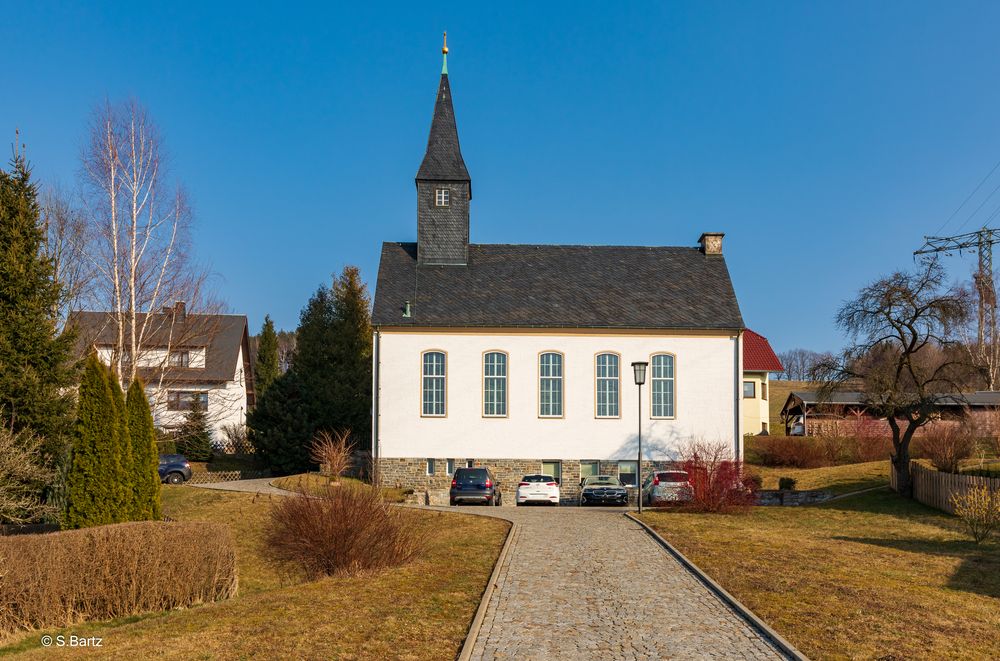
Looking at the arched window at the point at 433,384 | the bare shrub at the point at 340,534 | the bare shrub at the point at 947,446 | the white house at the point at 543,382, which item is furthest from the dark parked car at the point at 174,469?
the bare shrub at the point at 947,446

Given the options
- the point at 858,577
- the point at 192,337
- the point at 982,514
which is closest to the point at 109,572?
the point at 858,577

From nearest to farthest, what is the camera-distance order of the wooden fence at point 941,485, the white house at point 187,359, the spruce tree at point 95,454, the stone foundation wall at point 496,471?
the spruce tree at point 95,454
the wooden fence at point 941,485
the white house at point 187,359
the stone foundation wall at point 496,471

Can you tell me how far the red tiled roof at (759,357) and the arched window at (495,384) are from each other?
82.7 ft

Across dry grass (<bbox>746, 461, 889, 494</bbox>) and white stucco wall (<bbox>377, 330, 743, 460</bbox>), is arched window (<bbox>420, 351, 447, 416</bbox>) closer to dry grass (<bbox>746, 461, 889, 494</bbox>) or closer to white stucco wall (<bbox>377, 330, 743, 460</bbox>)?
white stucco wall (<bbox>377, 330, 743, 460</bbox>)

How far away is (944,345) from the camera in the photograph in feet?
88.0

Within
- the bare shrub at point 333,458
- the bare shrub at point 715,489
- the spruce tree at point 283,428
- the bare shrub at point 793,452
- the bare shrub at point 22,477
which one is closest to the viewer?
the bare shrub at point 22,477

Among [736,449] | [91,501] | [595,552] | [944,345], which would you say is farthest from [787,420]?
[91,501]

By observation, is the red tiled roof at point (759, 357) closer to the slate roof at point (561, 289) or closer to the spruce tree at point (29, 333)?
the slate roof at point (561, 289)

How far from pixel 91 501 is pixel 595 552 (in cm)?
1011

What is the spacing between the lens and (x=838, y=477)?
33.8 meters

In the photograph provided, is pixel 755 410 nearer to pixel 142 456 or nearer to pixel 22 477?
pixel 142 456

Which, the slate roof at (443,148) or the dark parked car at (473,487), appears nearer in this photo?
the dark parked car at (473,487)

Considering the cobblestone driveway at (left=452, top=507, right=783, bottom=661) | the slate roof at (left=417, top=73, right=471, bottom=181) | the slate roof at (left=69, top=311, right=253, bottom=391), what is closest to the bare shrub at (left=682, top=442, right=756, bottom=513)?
the cobblestone driveway at (left=452, top=507, right=783, bottom=661)

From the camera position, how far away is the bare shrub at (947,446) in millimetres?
26656
